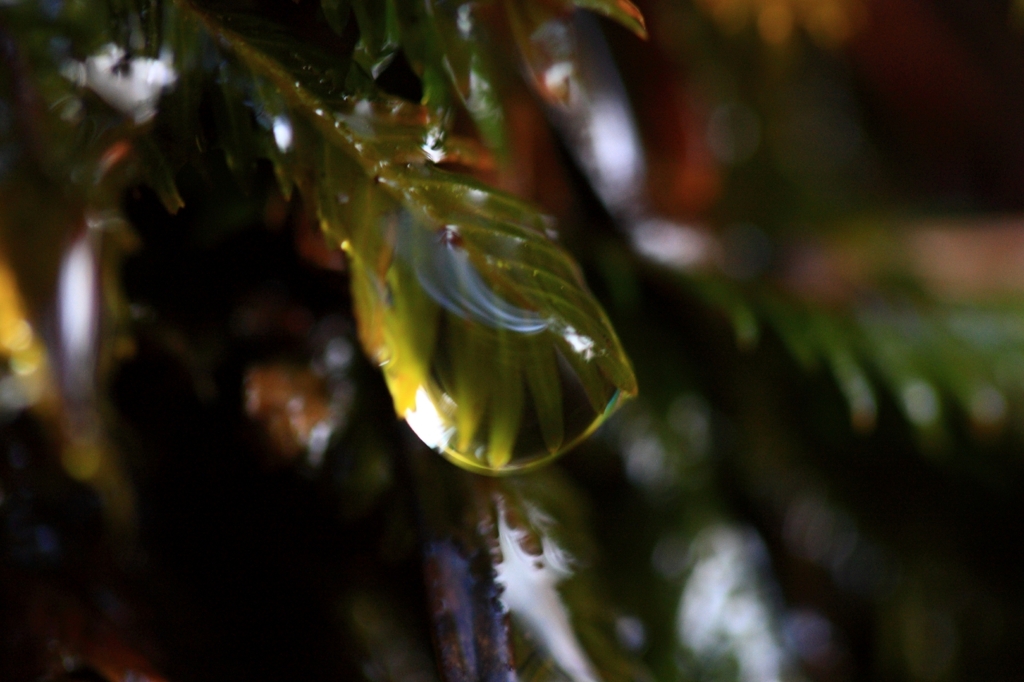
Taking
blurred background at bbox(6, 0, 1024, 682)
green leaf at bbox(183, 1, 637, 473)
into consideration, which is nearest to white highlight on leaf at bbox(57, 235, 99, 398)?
blurred background at bbox(6, 0, 1024, 682)

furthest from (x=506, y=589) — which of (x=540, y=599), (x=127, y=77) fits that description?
(x=127, y=77)

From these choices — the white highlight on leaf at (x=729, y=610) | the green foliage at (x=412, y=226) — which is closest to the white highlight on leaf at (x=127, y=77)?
the green foliage at (x=412, y=226)

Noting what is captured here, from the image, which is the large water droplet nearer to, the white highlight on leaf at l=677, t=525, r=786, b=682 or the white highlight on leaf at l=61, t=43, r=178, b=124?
the white highlight on leaf at l=61, t=43, r=178, b=124

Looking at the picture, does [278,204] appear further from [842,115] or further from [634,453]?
[842,115]

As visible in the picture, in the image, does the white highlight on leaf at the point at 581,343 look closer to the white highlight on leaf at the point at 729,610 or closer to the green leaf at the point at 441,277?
the green leaf at the point at 441,277

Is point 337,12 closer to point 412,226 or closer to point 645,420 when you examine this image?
point 412,226

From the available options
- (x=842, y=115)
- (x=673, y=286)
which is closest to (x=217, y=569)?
(x=673, y=286)

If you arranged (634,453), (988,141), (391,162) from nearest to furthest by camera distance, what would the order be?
(391,162) → (634,453) → (988,141)

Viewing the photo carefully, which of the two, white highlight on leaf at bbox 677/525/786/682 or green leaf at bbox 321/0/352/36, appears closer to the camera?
green leaf at bbox 321/0/352/36
